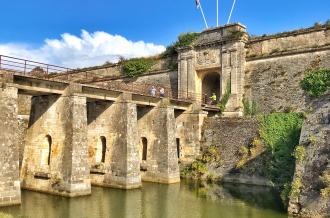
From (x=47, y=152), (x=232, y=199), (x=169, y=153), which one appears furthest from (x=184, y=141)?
(x=47, y=152)

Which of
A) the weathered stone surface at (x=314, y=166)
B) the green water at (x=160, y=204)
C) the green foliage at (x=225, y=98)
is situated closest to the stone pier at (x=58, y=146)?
the green water at (x=160, y=204)

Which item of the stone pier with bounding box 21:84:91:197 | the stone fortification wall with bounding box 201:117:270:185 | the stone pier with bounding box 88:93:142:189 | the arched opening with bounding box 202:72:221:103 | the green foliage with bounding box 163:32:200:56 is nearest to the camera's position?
the stone pier with bounding box 21:84:91:197

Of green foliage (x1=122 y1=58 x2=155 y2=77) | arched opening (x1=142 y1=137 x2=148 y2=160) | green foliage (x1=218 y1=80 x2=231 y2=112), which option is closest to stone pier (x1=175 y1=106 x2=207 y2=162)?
green foliage (x1=218 y1=80 x2=231 y2=112)

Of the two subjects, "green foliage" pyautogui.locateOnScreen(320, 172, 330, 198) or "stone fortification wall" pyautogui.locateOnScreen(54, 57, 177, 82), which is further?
"stone fortification wall" pyautogui.locateOnScreen(54, 57, 177, 82)

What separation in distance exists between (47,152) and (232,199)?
1019cm

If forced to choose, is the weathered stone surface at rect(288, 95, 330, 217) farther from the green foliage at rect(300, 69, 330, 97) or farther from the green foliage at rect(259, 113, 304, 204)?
the green foliage at rect(300, 69, 330, 97)

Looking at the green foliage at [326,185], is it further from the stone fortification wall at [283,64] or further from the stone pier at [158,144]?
the stone fortification wall at [283,64]

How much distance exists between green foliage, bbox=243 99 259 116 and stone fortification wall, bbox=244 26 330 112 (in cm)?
28

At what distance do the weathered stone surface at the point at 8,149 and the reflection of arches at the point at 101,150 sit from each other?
7137mm

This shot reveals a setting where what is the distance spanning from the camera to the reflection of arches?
22891mm

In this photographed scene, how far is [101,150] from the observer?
905 inches

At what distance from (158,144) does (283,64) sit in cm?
1168

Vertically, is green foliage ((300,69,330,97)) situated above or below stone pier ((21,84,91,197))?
above

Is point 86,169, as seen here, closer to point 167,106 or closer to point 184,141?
point 167,106
